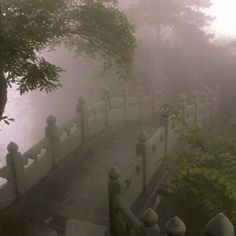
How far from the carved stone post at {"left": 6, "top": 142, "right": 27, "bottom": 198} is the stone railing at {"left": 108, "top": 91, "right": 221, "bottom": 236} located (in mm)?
3021

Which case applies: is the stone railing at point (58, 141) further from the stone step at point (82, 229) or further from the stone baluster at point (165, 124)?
the stone baluster at point (165, 124)

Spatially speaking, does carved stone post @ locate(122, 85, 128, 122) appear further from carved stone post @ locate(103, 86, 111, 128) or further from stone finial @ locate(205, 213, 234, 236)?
stone finial @ locate(205, 213, 234, 236)

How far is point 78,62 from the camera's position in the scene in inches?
1171

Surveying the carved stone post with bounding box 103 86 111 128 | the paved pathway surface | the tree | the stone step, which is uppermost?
the tree

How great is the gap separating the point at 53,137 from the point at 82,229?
3.42 meters

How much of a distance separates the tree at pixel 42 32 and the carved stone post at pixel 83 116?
13.5ft

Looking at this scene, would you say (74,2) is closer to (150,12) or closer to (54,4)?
(54,4)

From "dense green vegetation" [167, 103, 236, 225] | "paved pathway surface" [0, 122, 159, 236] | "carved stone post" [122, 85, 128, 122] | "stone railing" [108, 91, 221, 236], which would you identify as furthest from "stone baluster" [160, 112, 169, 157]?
"carved stone post" [122, 85, 128, 122]

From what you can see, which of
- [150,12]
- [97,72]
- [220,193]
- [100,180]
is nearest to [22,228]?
[100,180]

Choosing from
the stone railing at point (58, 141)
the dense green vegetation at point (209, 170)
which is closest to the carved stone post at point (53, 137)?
the stone railing at point (58, 141)

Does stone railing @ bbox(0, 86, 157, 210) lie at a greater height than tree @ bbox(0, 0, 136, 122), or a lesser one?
lesser

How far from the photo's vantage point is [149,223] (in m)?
5.86

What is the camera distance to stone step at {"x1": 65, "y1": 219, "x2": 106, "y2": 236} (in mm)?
8031

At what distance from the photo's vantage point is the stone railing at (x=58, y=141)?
29.3 ft
